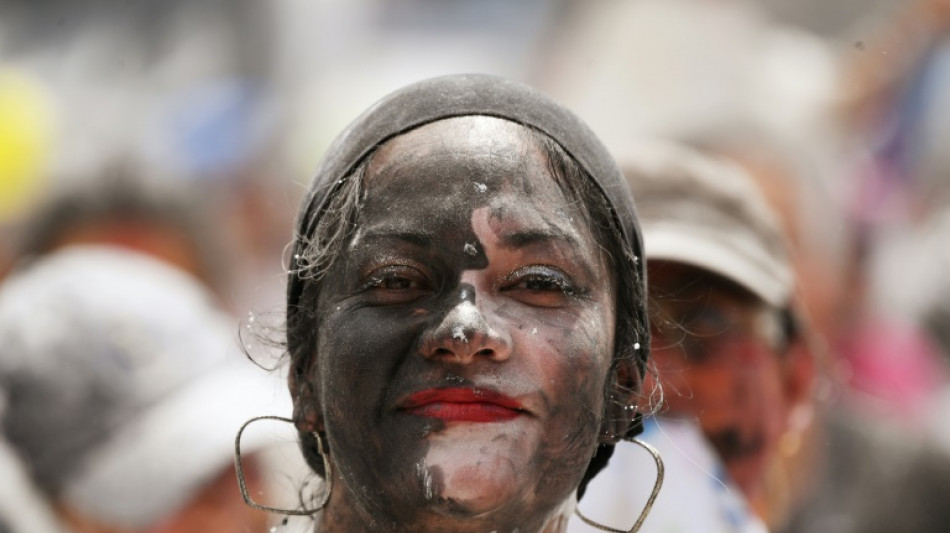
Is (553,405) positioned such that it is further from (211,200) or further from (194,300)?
(211,200)

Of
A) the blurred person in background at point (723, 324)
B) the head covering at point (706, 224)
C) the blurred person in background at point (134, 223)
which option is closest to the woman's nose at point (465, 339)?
the blurred person in background at point (723, 324)

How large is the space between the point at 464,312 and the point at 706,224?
1757 mm

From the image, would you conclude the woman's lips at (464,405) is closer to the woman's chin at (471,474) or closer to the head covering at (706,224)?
the woman's chin at (471,474)

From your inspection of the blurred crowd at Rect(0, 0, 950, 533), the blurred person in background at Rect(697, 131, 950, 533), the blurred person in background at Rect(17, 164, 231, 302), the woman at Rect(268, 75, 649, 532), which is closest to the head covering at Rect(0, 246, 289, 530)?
the blurred crowd at Rect(0, 0, 950, 533)

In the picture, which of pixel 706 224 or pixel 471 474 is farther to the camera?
pixel 706 224

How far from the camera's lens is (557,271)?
2.13m

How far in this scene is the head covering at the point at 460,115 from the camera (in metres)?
2.24

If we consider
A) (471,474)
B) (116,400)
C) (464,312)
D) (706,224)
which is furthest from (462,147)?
(116,400)

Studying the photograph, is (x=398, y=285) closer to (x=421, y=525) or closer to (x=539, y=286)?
(x=539, y=286)

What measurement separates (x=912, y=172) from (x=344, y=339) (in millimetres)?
5363

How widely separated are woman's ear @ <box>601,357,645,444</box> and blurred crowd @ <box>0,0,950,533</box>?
0.62 m

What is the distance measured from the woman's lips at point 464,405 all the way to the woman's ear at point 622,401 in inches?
11.3

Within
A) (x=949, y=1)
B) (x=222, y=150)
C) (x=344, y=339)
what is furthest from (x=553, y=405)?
(x=222, y=150)

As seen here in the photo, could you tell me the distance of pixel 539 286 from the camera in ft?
6.95
